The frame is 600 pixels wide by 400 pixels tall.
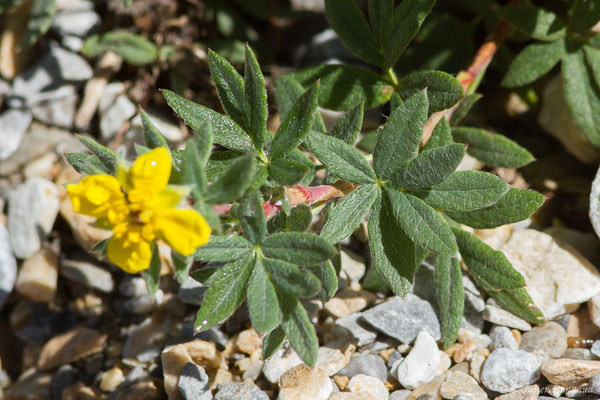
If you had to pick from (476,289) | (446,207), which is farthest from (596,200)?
(446,207)

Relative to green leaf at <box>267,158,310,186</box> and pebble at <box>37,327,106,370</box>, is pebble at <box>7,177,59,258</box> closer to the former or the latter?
pebble at <box>37,327,106,370</box>

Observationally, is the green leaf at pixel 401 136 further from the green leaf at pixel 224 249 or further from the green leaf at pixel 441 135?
the green leaf at pixel 224 249

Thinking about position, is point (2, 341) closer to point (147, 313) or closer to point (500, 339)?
point (147, 313)

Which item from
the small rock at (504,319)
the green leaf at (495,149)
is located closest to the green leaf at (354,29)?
the green leaf at (495,149)

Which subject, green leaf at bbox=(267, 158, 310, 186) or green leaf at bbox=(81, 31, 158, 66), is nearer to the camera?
green leaf at bbox=(267, 158, 310, 186)

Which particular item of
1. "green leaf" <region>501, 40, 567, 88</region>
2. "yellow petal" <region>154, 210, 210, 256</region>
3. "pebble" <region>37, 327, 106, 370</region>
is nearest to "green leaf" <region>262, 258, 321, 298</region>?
"yellow petal" <region>154, 210, 210, 256</region>

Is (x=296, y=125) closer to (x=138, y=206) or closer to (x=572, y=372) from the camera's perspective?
(x=138, y=206)

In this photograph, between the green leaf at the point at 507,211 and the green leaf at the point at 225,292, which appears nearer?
the green leaf at the point at 225,292
